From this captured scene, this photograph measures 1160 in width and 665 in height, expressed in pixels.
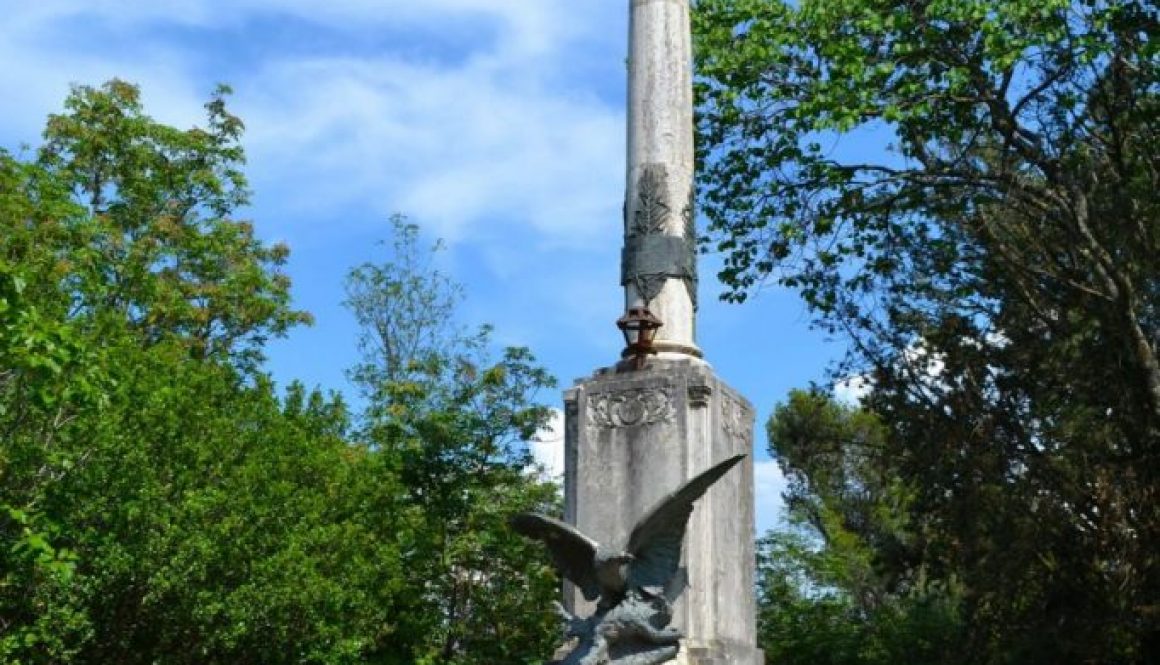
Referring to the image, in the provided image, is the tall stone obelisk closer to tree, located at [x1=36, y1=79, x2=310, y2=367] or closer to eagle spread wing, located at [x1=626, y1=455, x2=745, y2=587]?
eagle spread wing, located at [x1=626, y1=455, x2=745, y2=587]

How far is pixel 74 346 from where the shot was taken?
11.1 metres

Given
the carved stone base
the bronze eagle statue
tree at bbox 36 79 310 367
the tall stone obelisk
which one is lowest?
the carved stone base

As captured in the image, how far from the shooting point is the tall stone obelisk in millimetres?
9383

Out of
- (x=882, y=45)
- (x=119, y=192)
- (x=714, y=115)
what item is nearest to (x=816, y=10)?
(x=882, y=45)

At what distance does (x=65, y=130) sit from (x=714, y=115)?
1335 centimetres

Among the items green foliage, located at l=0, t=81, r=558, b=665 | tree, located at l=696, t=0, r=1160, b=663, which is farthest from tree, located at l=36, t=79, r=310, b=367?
tree, located at l=696, t=0, r=1160, b=663

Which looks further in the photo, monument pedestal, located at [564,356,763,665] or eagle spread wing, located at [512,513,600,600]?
monument pedestal, located at [564,356,763,665]

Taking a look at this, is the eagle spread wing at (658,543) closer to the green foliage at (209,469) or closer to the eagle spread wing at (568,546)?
the eagle spread wing at (568,546)

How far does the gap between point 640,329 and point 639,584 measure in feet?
6.60

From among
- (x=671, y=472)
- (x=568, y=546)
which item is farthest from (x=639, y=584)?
(x=671, y=472)

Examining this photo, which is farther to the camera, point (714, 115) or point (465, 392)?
point (465, 392)

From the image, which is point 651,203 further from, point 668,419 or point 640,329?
point 668,419

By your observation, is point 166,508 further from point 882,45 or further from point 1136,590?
point 1136,590

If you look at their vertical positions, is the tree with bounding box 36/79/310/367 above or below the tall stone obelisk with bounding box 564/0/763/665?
above
